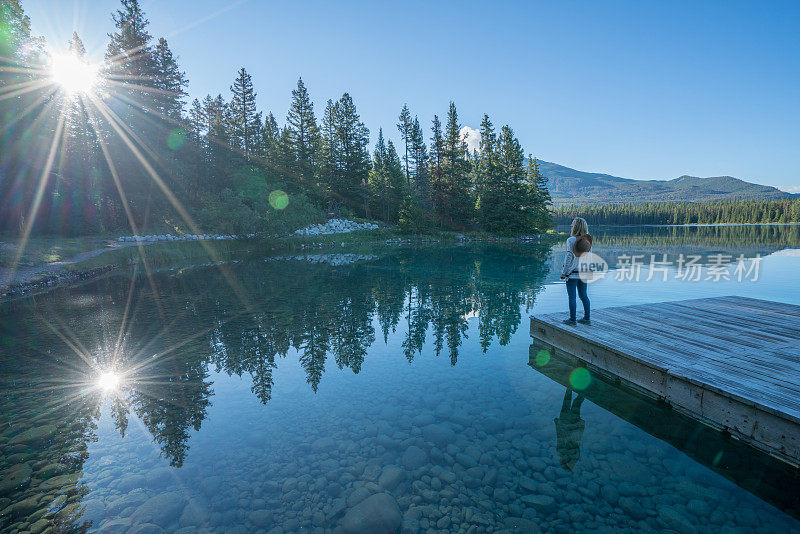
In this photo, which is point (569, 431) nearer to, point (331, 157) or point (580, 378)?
point (580, 378)

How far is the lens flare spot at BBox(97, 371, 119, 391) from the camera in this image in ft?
25.6

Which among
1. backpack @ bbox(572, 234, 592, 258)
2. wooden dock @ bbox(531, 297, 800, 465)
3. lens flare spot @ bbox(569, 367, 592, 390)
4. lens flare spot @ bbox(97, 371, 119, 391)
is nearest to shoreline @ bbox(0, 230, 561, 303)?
lens flare spot @ bbox(97, 371, 119, 391)

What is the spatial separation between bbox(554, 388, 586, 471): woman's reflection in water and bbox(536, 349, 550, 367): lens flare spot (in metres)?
1.59

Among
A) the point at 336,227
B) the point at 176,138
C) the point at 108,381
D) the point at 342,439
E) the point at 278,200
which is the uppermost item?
the point at 176,138

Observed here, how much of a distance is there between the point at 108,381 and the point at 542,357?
10965mm

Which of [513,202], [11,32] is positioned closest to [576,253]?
[11,32]

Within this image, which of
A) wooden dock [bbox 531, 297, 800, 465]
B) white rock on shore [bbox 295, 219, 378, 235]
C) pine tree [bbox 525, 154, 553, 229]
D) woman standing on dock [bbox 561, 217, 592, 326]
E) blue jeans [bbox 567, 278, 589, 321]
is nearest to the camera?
wooden dock [bbox 531, 297, 800, 465]

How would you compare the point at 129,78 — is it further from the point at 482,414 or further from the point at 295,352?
the point at 482,414

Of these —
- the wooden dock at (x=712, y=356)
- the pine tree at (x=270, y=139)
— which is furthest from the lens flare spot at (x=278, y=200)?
the wooden dock at (x=712, y=356)

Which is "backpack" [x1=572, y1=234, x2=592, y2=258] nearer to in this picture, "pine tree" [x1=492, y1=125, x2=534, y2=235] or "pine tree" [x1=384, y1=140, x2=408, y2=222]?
"pine tree" [x1=492, y1=125, x2=534, y2=235]

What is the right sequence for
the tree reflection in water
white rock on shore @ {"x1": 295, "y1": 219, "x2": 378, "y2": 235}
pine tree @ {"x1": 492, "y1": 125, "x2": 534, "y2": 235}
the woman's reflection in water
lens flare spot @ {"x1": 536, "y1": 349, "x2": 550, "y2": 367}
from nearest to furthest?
the woman's reflection in water, the tree reflection in water, lens flare spot @ {"x1": 536, "y1": 349, "x2": 550, "y2": 367}, white rock on shore @ {"x1": 295, "y1": 219, "x2": 378, "y2": 235}, pine tree @ {"x1": 492, "y1": 125, "x2": 534, "y2": 235}

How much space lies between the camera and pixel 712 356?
6.52m

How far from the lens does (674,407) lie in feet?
20.4

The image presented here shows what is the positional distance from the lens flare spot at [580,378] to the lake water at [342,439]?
0.40 feet
